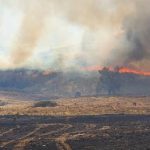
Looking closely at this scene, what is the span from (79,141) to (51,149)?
10.8 metres

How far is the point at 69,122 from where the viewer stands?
114125 millimetres

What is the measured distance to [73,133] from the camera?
295 feet

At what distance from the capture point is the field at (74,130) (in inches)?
2808

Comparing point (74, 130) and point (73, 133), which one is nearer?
point (73, 133)

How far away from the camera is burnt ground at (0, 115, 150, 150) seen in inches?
2778

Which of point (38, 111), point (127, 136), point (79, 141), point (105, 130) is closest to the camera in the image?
point (79, 141)

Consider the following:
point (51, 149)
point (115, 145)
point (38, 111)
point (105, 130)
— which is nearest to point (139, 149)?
point (115, 145)

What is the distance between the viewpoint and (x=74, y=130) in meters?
95.8

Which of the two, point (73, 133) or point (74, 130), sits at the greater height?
point (74, 130)

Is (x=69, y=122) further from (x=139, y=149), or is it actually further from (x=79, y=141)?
(x=139, y=149)

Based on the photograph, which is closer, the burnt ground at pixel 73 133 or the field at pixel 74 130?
the burnt ground at pixel 73 133

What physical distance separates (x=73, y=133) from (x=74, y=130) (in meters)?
5.76

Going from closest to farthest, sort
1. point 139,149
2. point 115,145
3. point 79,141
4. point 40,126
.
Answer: point 139,149 → point 115,145 → point 79,141 → point 40,126

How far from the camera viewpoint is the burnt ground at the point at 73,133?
70.6m
